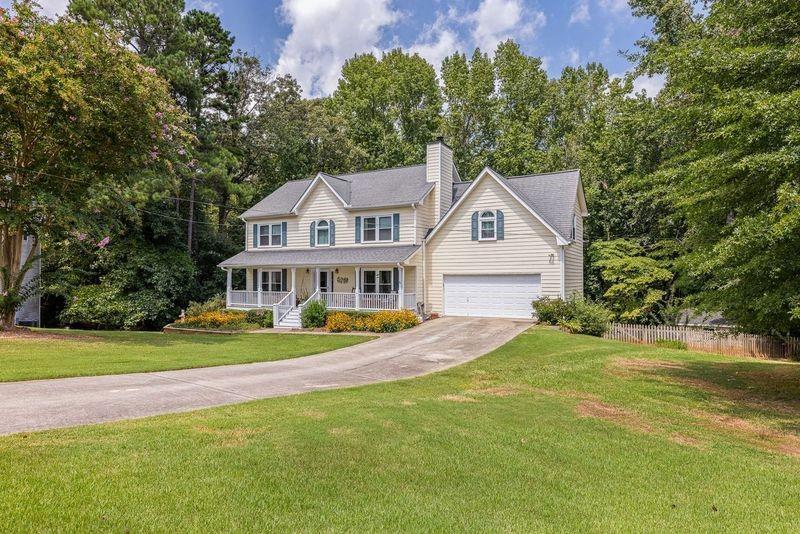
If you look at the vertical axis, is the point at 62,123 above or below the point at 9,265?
above

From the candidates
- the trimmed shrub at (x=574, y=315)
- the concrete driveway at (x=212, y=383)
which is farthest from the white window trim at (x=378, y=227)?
the concrete driveway at (x=212, y=383)

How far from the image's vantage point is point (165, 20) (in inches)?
1168

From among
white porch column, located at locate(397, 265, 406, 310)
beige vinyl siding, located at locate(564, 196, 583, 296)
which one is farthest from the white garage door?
white porch column, located at locate(397, 265, 406, 310)

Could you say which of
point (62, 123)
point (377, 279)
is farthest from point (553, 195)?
point (62, 123)

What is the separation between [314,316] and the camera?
23.2 meters

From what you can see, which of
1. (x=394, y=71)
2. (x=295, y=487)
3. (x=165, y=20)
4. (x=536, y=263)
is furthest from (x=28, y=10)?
(x=394, y=71)

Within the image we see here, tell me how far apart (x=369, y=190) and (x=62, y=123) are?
14.8 m

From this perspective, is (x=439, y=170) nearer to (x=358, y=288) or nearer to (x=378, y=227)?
(x=378, y=227)

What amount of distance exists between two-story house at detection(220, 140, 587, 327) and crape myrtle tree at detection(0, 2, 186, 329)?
9.13 m

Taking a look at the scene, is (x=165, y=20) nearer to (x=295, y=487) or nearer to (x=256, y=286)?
(x=256, y=286)

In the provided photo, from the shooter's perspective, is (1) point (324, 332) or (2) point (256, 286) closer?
(1) point (324, 332)

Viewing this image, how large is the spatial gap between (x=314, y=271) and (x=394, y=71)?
27395 mm

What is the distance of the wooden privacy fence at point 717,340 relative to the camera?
58.1ft

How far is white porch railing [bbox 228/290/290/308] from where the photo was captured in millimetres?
26516
